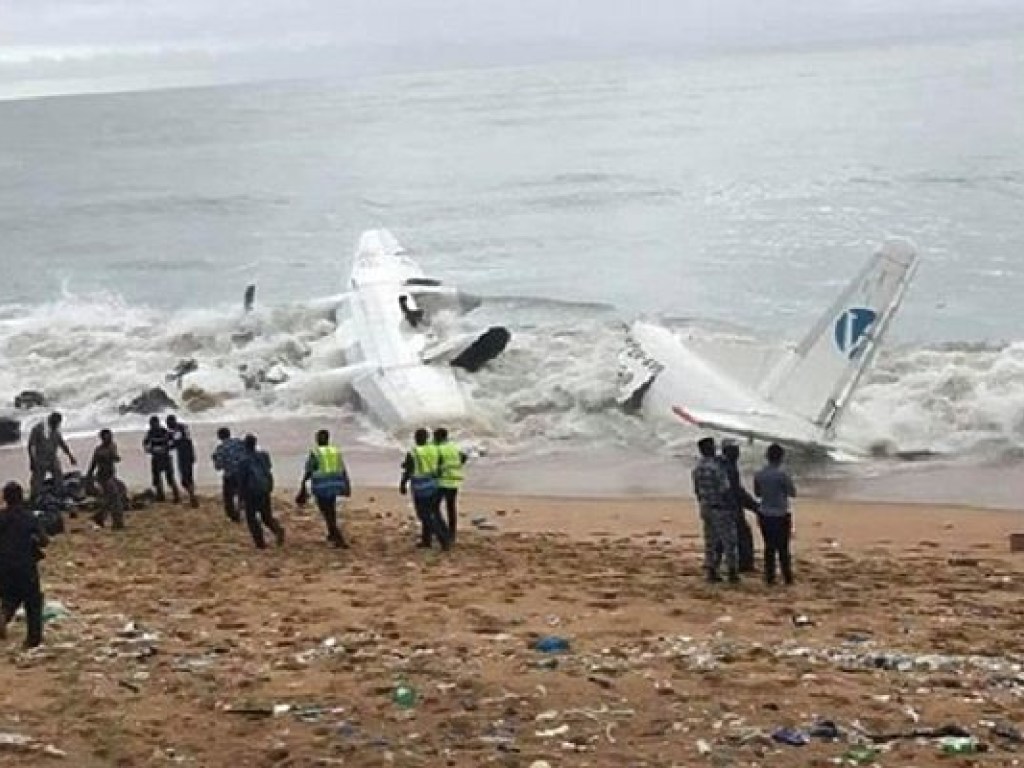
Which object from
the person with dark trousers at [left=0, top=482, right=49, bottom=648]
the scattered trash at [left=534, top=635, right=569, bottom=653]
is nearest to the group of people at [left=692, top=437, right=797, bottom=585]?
the scattered trash at [left=534, top=635, right=569, bottom=653]

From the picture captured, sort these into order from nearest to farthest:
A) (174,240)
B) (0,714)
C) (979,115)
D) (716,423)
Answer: (0,714) → (716,423) → (174,240) → (979,115)

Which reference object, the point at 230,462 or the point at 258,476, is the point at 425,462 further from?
the point at 230,462

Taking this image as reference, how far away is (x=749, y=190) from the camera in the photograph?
7225cm

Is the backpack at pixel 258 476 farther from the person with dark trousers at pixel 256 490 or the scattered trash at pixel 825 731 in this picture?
the scattered trash at pixel 825 731

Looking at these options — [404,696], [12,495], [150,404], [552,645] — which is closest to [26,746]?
[404,696]

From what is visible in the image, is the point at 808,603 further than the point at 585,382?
No

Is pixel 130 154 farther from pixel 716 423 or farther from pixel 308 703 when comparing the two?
pixel 308 703

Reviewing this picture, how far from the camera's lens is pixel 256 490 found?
58.1 feet

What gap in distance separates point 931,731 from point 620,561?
25.2ft

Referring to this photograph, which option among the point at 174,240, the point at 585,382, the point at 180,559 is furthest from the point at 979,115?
the point at 180,559

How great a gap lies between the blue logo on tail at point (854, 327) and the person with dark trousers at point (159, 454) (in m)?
→ 10.1

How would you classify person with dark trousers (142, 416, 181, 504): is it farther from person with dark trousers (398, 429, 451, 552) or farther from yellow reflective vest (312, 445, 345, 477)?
person with dark trousers (398, 429, 451, 552)

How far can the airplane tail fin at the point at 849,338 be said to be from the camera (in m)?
22.7

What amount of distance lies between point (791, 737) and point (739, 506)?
588 cm
